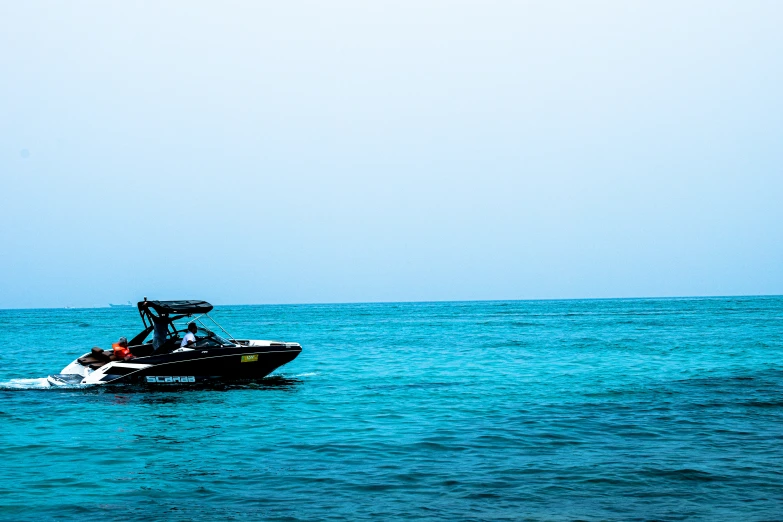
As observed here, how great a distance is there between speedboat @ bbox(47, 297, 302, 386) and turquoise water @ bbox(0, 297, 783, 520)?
27.6 inches

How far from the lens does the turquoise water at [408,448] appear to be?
1058cm

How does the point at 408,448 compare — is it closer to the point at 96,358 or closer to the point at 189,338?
the point at 189,338

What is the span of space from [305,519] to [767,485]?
7000mm

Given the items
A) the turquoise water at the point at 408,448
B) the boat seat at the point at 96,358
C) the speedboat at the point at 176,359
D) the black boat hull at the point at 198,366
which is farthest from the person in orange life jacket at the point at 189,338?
the boat seat at the point at 96,358

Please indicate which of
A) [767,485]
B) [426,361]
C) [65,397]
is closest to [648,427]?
[767,485]

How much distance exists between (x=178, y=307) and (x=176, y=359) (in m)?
2.27

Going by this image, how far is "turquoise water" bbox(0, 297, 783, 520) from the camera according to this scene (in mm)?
10578

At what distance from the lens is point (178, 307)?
87.8 feet

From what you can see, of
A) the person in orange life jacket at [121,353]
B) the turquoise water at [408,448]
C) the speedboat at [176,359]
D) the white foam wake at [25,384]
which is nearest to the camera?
the turquoise water at [408,448]

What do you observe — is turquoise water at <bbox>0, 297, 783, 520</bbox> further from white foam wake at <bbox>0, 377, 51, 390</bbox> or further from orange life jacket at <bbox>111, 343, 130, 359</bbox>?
orange life jacket at <bbox>111, 343, 130, 359</bbox>

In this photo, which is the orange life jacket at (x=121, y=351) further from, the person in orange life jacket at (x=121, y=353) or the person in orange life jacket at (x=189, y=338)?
the person in orange life jacket at (x=189, y=338)

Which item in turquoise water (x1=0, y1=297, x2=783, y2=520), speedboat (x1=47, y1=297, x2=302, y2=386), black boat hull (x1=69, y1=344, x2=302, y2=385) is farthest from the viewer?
speedboat (x1=47, y1=297, x2=302, y2=386)

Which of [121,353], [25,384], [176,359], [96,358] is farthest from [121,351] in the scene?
[25,384]

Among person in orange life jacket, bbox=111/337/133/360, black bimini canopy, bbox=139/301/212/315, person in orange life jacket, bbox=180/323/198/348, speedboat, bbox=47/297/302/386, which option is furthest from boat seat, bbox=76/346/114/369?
person in orange life jacket, bbox=180/323/198/348
